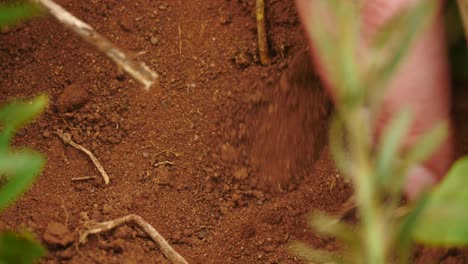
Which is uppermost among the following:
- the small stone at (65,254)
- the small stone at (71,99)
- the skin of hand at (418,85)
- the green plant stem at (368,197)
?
the small stone at (71,99)

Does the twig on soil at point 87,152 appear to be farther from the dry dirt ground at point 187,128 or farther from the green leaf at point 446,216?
the green leaf at point 446,216

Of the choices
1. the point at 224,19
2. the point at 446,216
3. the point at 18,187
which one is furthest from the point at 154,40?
the point at 446,216

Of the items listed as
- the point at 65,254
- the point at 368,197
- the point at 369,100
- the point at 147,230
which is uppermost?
the point at 147,230

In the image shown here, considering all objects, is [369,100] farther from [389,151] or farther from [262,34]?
[262,34]

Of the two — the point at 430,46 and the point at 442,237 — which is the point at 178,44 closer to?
the point at 430,46

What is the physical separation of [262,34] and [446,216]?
1.20m

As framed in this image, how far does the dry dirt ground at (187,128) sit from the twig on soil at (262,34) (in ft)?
0.09

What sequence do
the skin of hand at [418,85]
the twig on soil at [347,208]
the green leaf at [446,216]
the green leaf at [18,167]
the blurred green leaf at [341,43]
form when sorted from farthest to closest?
1. the twig on soil at [347,208]
2. the skin of hand at [418,85]
3. the green leaf at [18,167]
4. the green leaf at [446,216]
5. the blurred green leaf at [341,43]

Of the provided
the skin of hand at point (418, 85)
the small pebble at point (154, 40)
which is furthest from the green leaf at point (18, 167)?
the small pebble at point (154, 40)

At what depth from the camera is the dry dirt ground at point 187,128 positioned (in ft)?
6.16

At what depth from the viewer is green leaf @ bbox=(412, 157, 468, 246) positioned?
39.2 inches

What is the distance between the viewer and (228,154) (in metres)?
2.03

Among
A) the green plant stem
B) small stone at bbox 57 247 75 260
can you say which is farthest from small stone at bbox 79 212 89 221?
the green plant stem

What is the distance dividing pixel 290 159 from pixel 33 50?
0.85 meters
